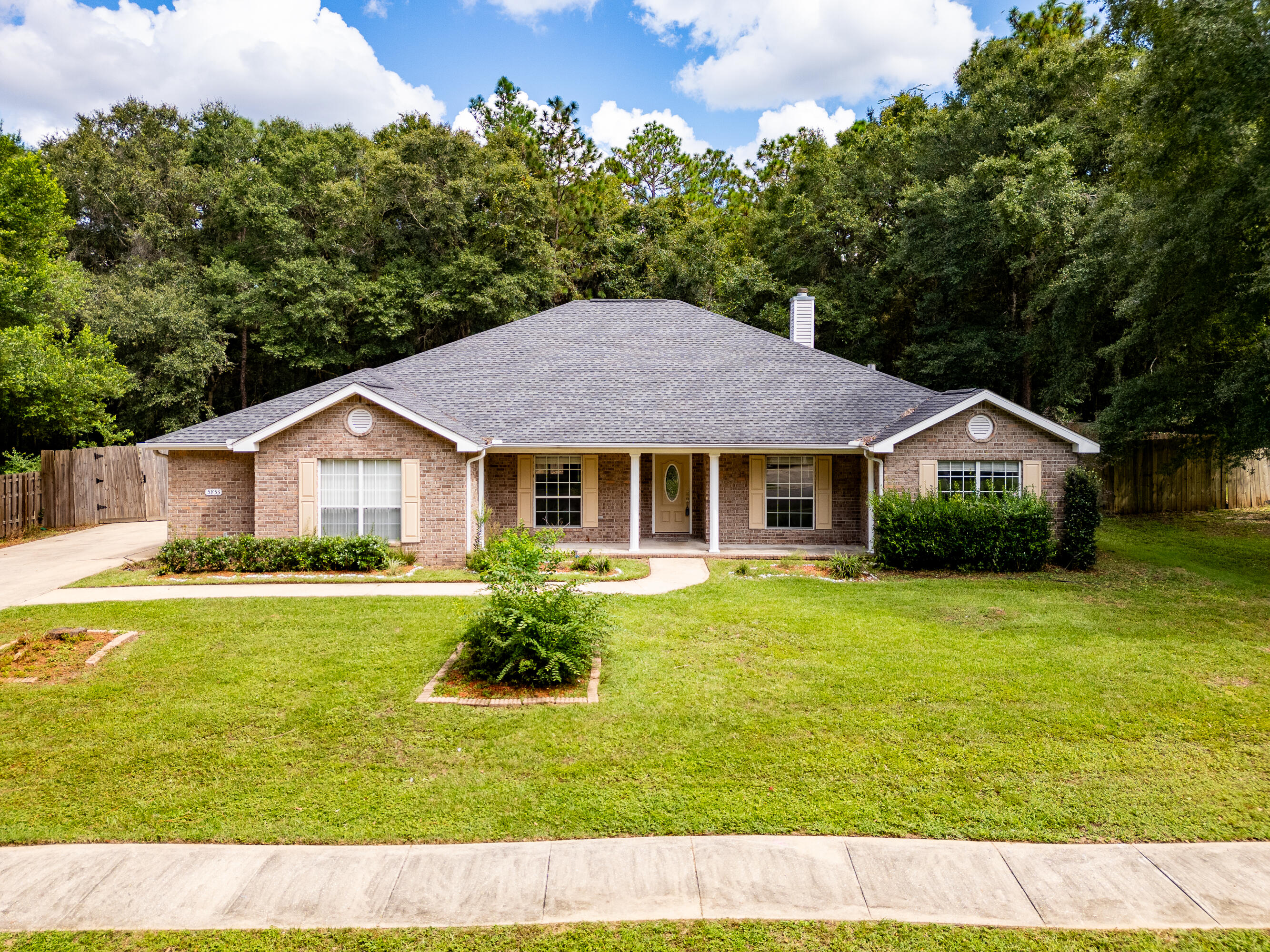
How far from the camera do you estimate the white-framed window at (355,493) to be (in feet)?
49.2

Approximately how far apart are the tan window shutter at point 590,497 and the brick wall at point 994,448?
699 cm

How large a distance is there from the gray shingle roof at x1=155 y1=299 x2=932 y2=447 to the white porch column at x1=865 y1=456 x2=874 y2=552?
2.03 feet

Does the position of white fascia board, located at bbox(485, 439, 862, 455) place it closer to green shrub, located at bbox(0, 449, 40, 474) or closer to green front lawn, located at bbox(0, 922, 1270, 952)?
green front lawn, located at bbox(0, 922, 1270, 952)

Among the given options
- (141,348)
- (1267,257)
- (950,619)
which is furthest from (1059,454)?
(141,348)

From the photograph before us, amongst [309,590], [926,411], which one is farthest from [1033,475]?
[309,590]

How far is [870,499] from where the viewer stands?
15.3 m

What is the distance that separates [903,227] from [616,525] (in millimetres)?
17796

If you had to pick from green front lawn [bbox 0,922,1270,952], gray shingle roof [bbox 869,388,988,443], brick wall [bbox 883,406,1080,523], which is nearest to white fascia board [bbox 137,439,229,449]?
green front lawn [bbox 0,922,1270,952]

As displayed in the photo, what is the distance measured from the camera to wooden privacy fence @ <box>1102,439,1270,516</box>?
22.4 meters

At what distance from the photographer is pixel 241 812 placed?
5484mm

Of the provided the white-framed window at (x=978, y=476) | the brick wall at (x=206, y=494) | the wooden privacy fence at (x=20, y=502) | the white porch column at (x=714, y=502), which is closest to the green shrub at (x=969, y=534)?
the white-framed window at (x=978, y=476)

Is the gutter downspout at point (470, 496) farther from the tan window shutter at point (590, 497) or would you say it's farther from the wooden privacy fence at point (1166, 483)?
the wooden privacy fence at point (1166, 483)

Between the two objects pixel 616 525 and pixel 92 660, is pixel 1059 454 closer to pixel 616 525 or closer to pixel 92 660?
pixel 616 525

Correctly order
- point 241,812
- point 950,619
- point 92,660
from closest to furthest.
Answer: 1. point 241,812
2. point 92,660
3. point 950,619
